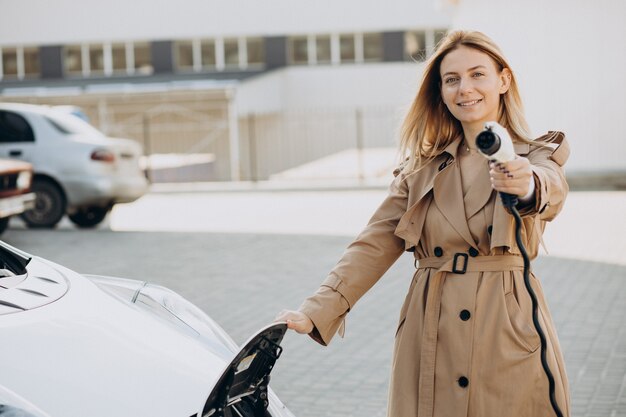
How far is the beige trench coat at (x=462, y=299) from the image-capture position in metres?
3.00

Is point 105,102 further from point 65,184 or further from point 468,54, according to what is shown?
point 468,54

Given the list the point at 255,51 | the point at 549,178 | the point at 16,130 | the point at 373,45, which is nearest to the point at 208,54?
the point at 255,51

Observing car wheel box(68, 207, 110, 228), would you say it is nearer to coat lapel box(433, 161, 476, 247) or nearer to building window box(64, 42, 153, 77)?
coat lapel box(433, 161, 476, 247)

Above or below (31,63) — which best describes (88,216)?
below

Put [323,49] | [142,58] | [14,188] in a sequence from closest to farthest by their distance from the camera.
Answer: [14,188]
[323,49]
[142,58]

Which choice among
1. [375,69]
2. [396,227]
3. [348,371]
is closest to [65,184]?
[348,371]

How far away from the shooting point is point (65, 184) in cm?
1420

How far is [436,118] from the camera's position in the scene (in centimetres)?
336

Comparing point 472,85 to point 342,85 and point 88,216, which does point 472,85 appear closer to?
point 88,216

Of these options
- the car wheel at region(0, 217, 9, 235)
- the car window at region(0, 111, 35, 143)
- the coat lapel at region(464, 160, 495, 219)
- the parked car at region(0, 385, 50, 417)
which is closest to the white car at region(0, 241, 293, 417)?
the parked car at region(0, 385, 50, 417)

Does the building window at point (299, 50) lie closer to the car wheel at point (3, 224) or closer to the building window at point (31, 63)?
the building window at point (31, 63)

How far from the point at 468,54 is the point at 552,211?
55 centimetres

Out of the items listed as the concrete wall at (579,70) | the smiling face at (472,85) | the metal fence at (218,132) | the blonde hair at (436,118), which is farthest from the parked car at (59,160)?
the metal fence at (218,132)

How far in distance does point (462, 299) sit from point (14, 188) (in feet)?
33.6
